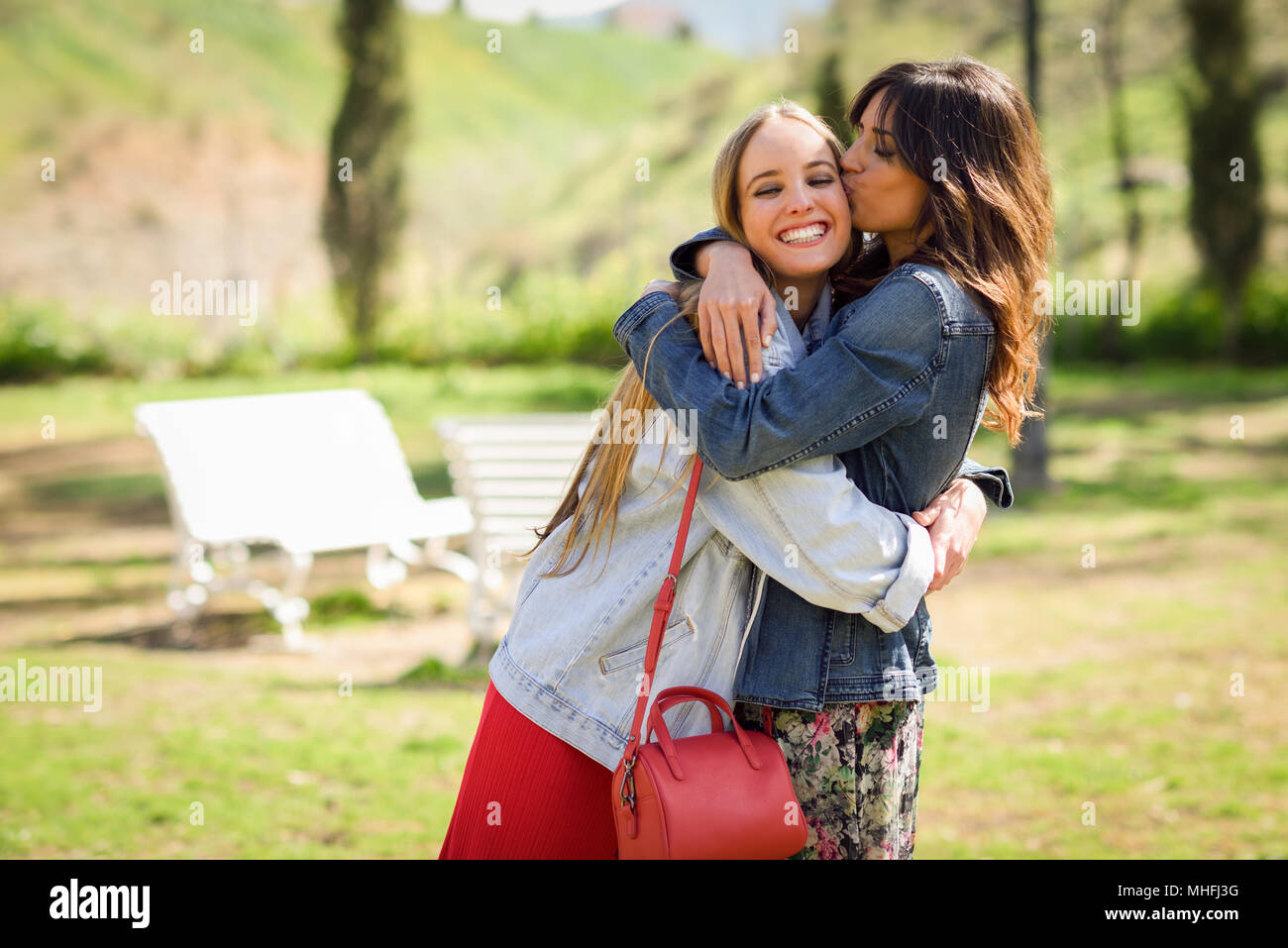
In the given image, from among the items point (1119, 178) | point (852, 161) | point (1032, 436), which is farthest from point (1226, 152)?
point (852, 161)

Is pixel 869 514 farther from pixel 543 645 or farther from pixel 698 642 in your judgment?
pixel 543 645

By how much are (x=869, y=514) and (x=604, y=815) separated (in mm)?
686

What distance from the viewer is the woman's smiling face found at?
77.2 inches

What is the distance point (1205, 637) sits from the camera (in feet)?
19.0

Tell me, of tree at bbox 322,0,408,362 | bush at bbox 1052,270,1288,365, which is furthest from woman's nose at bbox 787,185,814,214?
tree at bbox 322,0,408,362

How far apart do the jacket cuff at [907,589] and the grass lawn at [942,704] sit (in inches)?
82.6

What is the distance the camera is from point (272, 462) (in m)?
6.30

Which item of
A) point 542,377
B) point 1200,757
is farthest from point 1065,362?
point 1200,757

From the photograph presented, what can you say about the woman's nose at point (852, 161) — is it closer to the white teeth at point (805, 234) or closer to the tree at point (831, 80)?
the white teeth at point (805, 234)

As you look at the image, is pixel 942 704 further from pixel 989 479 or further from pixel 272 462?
pixel 272 462

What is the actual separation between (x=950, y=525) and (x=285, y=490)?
4.92 meters

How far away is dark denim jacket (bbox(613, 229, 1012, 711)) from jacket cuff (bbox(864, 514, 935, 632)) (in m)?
0.09

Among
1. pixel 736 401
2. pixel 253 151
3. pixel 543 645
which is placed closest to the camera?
pixel 736 401

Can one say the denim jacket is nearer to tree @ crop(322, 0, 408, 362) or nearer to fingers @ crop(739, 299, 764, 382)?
fingers @ crop(739, 299, 764, 382)
